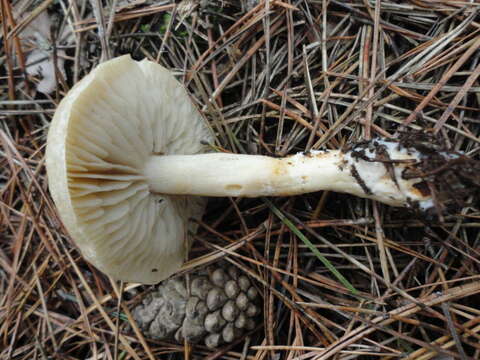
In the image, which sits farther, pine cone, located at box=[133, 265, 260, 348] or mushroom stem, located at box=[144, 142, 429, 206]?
pine cone, located at box=[133, 265, 260, 348]

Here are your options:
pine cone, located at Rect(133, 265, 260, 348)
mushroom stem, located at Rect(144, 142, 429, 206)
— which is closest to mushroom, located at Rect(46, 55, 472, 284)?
mushroom stem, located at Rect(144, 142, 429, 206)

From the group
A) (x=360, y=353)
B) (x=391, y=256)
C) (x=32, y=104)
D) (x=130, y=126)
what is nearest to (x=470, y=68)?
(x=391, y=256)

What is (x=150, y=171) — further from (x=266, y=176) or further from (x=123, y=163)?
(x=266, y=176)

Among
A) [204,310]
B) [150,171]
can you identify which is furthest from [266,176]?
[204,310]

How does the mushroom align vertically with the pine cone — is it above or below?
above

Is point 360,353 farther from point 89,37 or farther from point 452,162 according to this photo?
point 89,37

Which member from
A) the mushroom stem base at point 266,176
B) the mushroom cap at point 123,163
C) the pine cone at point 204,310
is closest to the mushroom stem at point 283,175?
the mushroom stem base at point 266,176

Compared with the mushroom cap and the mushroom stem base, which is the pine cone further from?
the mushroom stem base
